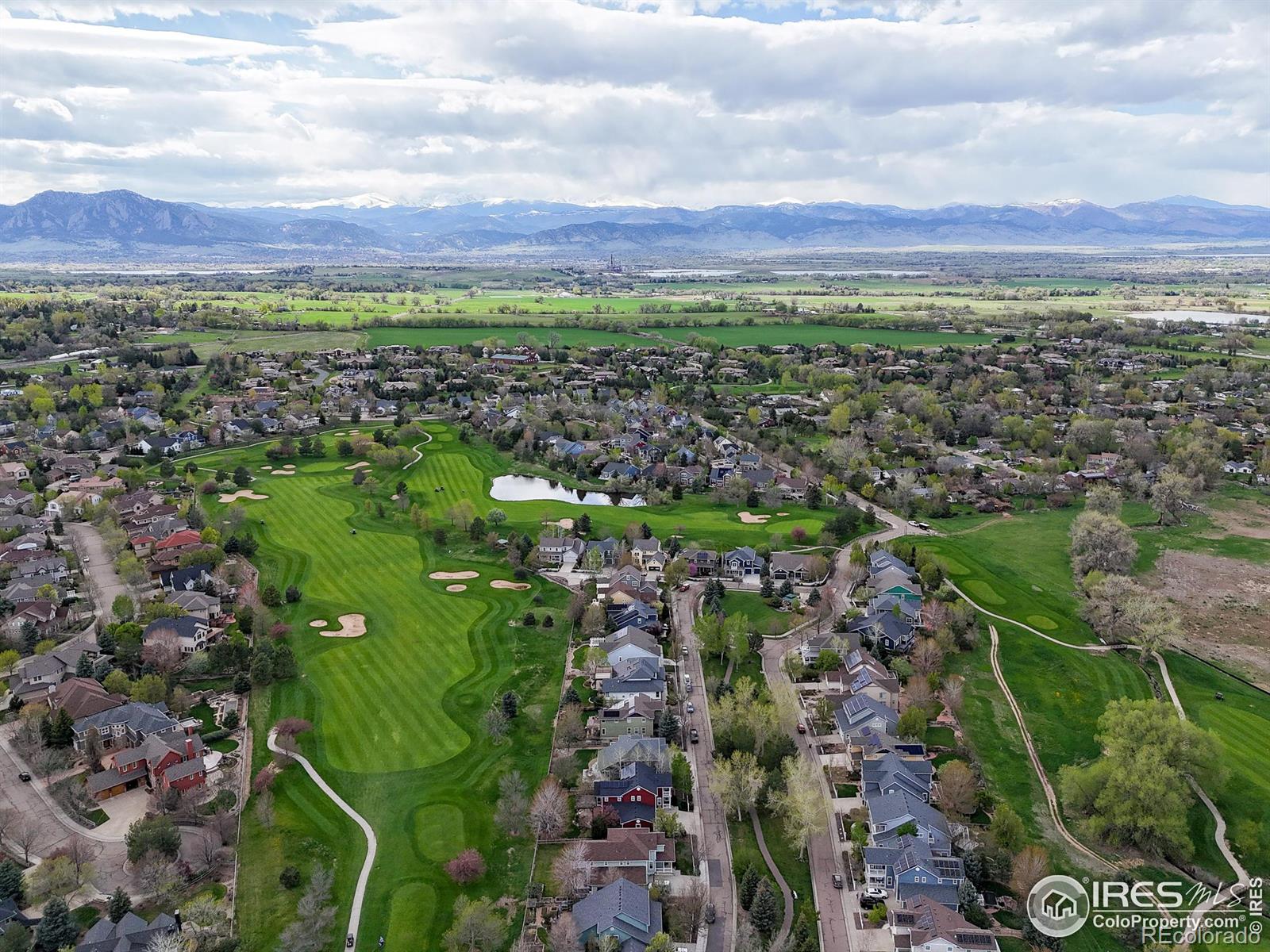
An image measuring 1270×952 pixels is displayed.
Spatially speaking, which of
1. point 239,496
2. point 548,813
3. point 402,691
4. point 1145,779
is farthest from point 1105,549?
point 239,496

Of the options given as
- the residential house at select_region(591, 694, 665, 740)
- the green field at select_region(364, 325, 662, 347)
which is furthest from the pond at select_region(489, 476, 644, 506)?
the green field at select_region(364, 325, 662, 347)

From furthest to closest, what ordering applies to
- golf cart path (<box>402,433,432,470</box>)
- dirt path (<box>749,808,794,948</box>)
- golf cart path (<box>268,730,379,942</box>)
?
golf cart path (<box>402,433,432,470</box>), golf cart path (<box>268,730,379,942</box>), dirt path (<box>749,808,794,948</box>)

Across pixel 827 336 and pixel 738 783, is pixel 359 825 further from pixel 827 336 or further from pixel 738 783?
pixel 827 336

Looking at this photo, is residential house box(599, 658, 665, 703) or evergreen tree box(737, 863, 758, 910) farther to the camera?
residential house box(599, 658, 665, 703)

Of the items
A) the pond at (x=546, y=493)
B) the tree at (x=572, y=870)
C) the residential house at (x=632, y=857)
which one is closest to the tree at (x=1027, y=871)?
the residential house at (x=632, y=857)

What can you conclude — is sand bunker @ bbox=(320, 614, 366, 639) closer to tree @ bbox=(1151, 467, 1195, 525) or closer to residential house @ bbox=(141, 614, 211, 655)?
residential house @ bbox=(141, 614, 211, 655)

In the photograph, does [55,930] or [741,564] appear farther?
[741,564]

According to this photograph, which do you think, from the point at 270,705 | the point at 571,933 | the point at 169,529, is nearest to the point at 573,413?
the point at 169,529
